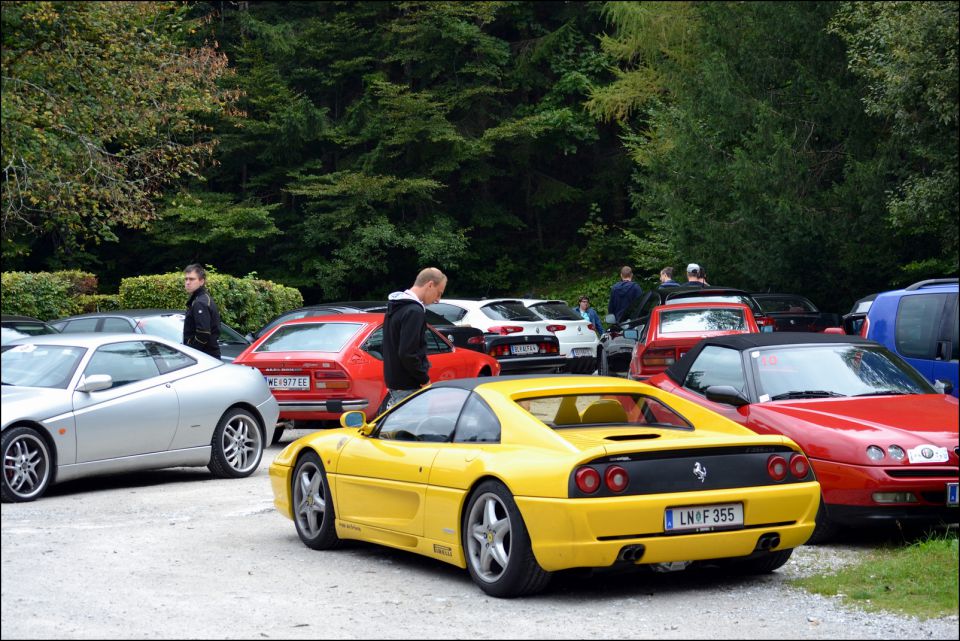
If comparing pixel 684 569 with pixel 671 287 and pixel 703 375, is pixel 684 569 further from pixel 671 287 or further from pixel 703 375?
pixel 671 287

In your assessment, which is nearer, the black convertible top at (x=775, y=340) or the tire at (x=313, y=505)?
the tire at (x=313, y=505)

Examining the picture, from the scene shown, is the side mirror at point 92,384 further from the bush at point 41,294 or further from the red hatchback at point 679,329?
the bush at point 41,294

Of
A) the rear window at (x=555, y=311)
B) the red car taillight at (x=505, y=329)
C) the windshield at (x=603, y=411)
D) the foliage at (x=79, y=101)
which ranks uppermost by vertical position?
the foliage at (x=79, y=101)

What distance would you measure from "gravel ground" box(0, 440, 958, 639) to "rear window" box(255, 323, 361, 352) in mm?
5288

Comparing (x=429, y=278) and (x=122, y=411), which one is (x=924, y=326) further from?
(x=122, y=411)

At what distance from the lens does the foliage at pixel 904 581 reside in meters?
6.98

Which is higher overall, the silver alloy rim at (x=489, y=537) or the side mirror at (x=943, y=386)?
the side mirror at (x=943, y=386)

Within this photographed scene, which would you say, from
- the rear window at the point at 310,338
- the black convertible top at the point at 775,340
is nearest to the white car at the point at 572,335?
the rear window at the point at 310,338

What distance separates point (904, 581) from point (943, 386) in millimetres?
3534

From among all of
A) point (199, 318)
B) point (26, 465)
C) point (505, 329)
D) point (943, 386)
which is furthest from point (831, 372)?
point (505, 329)

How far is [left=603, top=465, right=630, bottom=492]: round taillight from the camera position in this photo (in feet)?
22.7

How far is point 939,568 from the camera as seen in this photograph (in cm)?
767

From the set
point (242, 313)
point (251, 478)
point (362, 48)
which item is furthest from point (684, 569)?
point (362, 48)

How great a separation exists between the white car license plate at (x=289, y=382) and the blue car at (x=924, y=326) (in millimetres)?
6245
